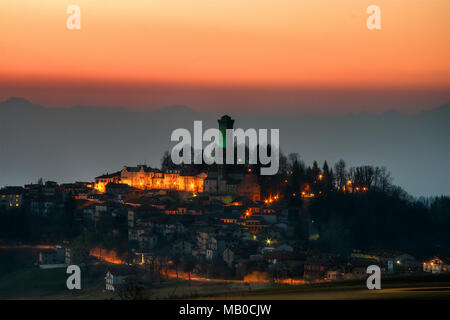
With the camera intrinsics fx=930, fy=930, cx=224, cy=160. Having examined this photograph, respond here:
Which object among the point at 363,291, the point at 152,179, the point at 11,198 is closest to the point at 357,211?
the point at 152,179

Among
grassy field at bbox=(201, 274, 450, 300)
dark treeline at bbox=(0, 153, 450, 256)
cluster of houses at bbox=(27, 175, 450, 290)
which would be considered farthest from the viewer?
dark treeline at bbox=(0, 153, 450, 256)

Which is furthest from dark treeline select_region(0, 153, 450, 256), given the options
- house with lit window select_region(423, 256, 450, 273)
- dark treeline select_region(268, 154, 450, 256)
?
house with lit window select_region(423, 256, 450, 273)

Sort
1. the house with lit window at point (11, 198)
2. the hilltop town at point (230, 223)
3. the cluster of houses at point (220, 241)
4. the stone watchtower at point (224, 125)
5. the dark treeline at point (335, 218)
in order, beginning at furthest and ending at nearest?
1. the stone watchtower at point (224, 125)
2. the house with lit window at point (11, 198)
3. the dark treeline at point (335, 218)
4. the hilltop town at point (230, 223)
5. the cluster of houses at point (220, 241)

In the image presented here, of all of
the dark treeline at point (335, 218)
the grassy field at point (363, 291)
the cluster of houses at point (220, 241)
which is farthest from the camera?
the dark treeline at point (335, 218)

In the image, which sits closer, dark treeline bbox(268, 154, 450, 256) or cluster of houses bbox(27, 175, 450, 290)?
cluster of houses bbox(27, 175, 450, 290)

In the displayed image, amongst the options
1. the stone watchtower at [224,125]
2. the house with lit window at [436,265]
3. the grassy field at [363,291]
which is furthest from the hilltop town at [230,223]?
the grassy field at [363,291]

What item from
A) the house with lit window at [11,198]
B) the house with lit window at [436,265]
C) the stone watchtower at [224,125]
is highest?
the stone watchtower at [224,125]

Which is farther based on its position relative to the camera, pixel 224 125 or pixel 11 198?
pixel 224 125

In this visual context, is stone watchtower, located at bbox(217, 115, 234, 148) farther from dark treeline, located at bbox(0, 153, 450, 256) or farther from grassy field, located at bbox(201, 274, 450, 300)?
grassy field, located at bbox(201, 274, 450, 300)

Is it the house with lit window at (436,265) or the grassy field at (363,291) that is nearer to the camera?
the grassy field at (363,291)

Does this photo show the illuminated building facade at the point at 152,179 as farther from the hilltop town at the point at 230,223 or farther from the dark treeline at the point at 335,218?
the dark treeline at the point at 335,218

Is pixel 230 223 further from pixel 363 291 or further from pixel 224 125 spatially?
pixel 363 291
